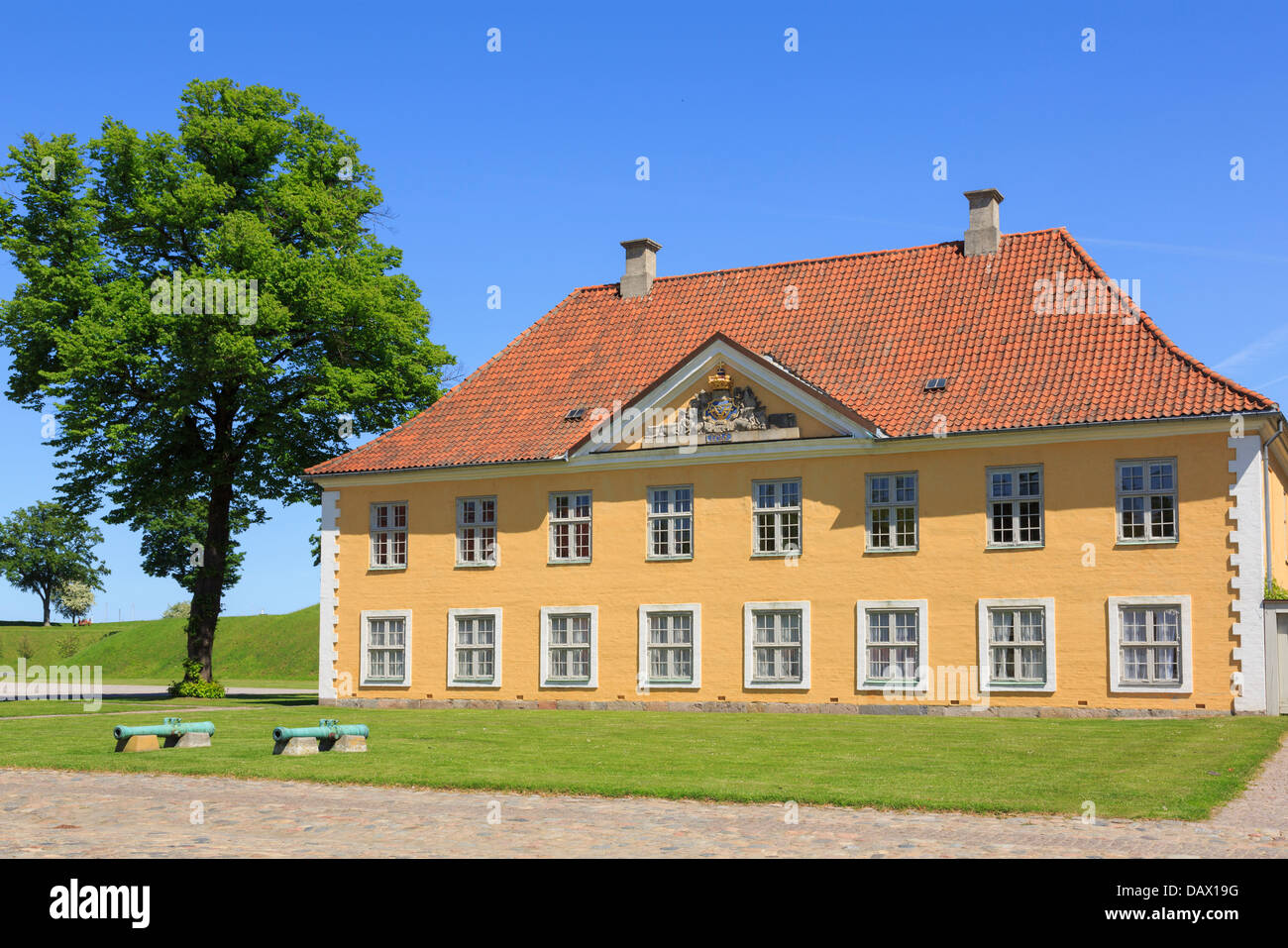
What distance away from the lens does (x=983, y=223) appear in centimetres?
3544

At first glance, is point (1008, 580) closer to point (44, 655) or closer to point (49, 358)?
point (49, 358)

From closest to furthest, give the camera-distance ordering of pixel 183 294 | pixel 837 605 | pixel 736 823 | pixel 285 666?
pixel 736 823, pixel 837 605, pixel 183 294, pixel 285 666

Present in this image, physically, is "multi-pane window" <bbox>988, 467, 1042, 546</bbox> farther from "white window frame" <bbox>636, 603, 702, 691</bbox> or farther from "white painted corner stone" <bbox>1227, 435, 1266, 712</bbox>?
"white window frame" <bbox>636, 603, 702, 691</bbox>

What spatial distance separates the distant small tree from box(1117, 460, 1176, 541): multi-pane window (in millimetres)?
98266

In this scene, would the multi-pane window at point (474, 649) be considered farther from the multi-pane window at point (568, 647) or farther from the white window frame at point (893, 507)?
the white window frame at point (893, 507)

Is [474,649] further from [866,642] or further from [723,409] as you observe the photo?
[866,642]

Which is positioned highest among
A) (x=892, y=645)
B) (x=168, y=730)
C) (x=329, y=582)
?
(x=329, y=582)

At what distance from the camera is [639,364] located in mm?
36688

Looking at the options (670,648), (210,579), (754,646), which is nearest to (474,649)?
(670,648)

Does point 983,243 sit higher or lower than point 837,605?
higher

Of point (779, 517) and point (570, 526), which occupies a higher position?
point (779, 517)

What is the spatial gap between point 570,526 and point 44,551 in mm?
83641
